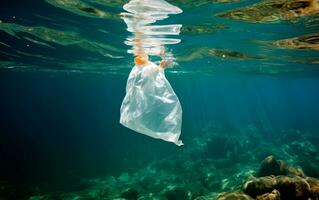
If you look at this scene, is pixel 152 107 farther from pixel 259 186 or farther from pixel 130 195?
pixel 130 195

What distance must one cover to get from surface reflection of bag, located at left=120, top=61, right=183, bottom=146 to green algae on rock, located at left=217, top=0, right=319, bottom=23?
5484mm

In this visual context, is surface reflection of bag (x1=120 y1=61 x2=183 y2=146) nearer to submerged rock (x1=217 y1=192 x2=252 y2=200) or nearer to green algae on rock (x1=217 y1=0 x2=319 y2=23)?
submerged rock (x1=217 y1=192 x2=252 y2=200)

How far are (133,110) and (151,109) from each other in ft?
1.54

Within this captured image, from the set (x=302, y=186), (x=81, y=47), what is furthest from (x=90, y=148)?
(x=302, y=186)

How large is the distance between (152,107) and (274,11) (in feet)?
23.2

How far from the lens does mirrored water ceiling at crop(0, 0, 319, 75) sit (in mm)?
10648

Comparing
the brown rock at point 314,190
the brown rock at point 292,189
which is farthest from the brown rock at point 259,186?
the brown rock at point 314,190

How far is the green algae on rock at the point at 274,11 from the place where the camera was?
992 cm

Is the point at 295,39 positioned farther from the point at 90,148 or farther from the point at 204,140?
the point at 90,148

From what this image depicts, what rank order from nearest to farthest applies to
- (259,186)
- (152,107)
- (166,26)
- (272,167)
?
(152,107), (259,186), (166,26), (272,167)

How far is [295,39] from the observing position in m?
16.0

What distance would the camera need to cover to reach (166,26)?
13312 millimetres

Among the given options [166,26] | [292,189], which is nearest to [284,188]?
[292,189]

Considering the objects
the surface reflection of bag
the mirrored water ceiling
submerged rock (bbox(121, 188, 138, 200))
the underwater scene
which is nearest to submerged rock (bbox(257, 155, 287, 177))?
the underwater scene
